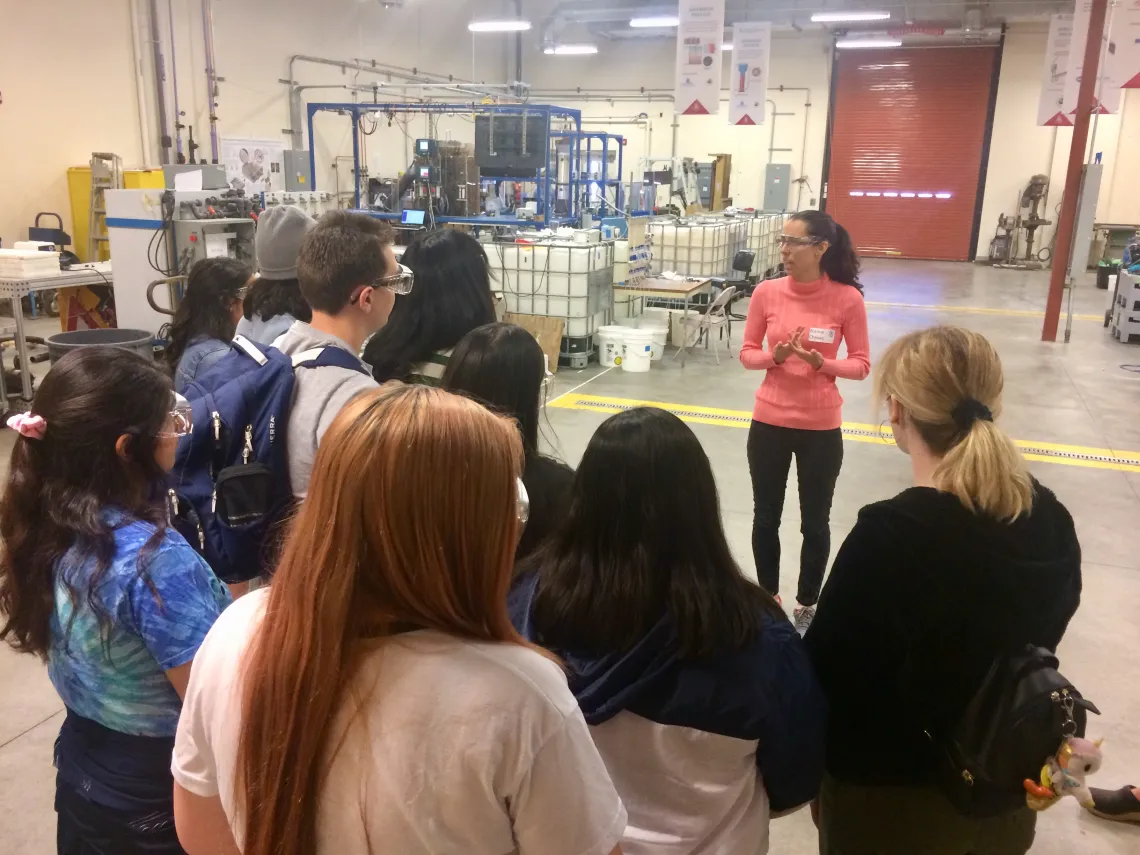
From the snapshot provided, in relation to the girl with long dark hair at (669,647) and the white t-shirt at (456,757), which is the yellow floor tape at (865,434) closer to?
the girl with long dark hair at (669,647)

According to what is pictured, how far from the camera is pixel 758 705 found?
1.33 metres

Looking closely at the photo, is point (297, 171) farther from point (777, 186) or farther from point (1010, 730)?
point (1010, 730)

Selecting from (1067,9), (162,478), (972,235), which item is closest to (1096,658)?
(162,478)

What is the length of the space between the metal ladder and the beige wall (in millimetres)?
596

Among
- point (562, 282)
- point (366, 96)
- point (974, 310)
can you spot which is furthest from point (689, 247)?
point (366, 96)

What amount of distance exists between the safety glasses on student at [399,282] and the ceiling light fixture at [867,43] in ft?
53.6

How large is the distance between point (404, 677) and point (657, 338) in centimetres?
774

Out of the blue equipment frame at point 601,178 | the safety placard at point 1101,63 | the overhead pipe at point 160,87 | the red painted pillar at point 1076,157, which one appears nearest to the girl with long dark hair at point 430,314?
the red painted pillar at point 1076,157

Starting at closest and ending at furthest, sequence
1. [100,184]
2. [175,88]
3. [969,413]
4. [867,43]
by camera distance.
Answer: [969,413] → [100,184] → [175,88] → [867,43]

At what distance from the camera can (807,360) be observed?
311cm

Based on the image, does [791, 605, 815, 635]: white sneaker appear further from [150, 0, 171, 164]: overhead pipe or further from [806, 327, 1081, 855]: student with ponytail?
[150, 0, 171, 164]: overhead pipe

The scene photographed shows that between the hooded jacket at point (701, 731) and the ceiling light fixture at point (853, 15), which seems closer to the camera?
the hooded jacket at point (701, 731)

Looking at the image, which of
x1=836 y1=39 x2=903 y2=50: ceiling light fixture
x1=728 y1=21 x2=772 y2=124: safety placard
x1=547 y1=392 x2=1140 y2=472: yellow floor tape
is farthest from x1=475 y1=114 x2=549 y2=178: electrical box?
x1=836 y1=39 x2=903 y2=50: ceiling light fixture

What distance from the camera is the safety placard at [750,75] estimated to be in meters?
12.0
